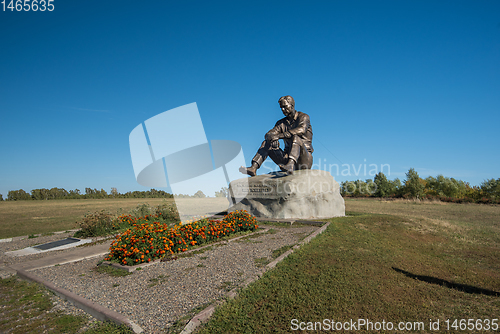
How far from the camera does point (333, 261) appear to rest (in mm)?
6008

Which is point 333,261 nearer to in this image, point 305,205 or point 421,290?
point 421,290

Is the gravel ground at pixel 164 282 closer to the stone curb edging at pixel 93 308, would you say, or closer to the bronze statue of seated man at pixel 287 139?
the stone curb edging at pixel 93 308

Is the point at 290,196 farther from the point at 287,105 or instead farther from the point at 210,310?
the point at 210,310

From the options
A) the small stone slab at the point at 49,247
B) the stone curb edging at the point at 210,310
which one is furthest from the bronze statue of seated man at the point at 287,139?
the stone curb edging at the point at 210,310

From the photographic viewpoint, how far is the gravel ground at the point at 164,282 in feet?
12.4

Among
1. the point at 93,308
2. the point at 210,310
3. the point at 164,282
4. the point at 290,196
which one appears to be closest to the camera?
the point at 210,310

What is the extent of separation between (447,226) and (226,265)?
11.2 meters

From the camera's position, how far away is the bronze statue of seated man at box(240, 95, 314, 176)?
44.1 ft

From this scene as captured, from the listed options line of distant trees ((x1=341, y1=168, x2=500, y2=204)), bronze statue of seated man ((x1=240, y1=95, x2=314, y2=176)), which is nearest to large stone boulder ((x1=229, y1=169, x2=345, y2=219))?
bronze statue of seated man ((x1=240, y1=95, x2=314, y2=176))

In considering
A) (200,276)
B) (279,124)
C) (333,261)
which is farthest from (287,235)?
(279,124)

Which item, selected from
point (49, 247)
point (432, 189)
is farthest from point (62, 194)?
point (432, 189)

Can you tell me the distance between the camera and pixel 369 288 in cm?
456

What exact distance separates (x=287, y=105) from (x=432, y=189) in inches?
1865

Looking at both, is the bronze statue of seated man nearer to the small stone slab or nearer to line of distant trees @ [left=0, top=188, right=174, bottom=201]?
the small stone slab
